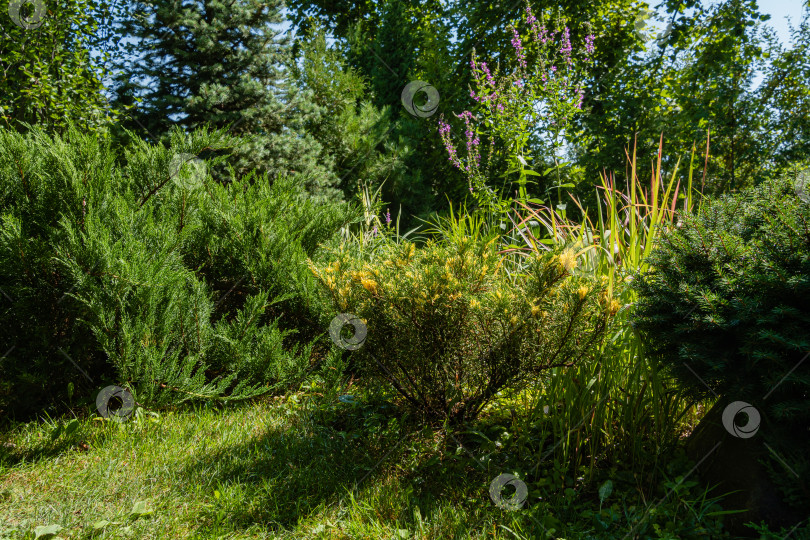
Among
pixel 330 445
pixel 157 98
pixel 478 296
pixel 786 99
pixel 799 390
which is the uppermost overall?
pixel 786 99

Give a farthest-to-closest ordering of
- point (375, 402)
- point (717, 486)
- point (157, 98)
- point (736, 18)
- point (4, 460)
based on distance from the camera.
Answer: point (736, 18), point (157, 98), point (375, 402), point (4, 460), point (717, 486)

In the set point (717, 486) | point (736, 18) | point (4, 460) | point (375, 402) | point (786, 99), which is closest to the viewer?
point (717, 486)

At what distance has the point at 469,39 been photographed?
1016 centimetres

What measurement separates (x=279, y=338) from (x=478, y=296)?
142 cm

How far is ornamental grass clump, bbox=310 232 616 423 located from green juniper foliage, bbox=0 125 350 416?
3.04ft

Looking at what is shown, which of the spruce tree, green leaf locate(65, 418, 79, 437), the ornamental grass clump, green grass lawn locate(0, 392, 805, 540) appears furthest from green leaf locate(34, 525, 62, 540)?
the spruce tree

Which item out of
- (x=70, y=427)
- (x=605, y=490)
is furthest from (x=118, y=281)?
(x=605, y=490)

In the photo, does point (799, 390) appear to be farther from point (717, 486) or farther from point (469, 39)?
point (469, 39)

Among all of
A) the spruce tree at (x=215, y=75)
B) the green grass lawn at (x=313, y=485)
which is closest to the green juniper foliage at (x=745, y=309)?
the green grass lawn at (x=313, y=485)

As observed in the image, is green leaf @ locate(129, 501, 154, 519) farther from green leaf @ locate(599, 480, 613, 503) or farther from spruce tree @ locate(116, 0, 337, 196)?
spruce tree @ locate(116, 0, 337, 196)

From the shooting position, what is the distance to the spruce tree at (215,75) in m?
5.89

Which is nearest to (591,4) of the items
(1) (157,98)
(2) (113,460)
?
(1) (157,98)

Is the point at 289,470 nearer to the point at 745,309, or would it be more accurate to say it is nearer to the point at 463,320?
the point at 463,320

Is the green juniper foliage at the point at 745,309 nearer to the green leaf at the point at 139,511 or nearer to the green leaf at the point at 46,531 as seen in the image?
the green leaf at the point at 139,511
